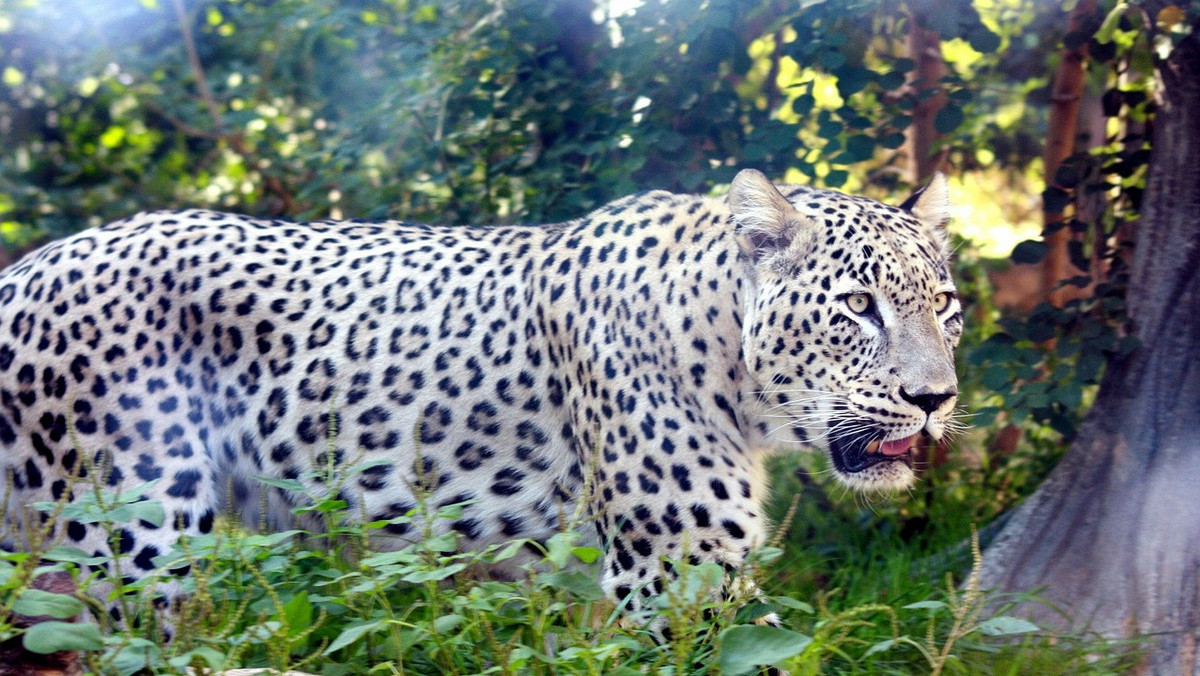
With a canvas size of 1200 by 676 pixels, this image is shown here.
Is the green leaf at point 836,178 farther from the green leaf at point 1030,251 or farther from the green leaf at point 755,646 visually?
the green leaf at point 755,646

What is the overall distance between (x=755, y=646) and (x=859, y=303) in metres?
1.29

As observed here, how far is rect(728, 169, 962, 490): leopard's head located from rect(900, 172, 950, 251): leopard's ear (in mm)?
257

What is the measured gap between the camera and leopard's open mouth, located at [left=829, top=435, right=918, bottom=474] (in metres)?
4.05

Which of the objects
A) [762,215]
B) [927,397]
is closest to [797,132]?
[762,215]

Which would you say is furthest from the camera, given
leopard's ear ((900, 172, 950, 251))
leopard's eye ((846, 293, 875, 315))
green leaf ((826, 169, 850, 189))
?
green leaf ((826, 169, 850, 189))

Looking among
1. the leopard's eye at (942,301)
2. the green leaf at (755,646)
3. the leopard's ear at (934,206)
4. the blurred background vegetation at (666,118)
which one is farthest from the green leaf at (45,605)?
the blurred background vegetation at (666,118)

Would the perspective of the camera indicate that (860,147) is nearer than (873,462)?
No

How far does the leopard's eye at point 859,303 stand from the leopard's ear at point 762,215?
30cm

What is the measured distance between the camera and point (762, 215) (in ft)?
13.5

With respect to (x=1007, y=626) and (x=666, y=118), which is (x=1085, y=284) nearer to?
(x=666, y=118)

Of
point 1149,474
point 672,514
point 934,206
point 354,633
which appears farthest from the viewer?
point 1149,474

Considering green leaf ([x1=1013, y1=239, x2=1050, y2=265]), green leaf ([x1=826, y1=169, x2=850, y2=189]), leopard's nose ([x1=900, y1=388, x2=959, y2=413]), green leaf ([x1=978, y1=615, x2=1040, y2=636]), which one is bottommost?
green leaf ([x1=978, y1=615, x2=1040, y2=636])

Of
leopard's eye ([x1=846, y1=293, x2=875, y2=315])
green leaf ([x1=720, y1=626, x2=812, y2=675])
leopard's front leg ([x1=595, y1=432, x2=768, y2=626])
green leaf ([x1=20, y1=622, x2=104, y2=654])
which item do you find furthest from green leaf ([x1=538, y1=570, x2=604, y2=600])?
leopard's eye ([x1=846, y1=293, x2=875, y2=315])

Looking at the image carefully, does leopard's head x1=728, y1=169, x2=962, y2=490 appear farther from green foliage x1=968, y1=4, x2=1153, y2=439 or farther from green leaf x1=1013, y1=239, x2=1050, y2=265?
green leaf x1=1013, y1=239, x2=1050, y2=265
